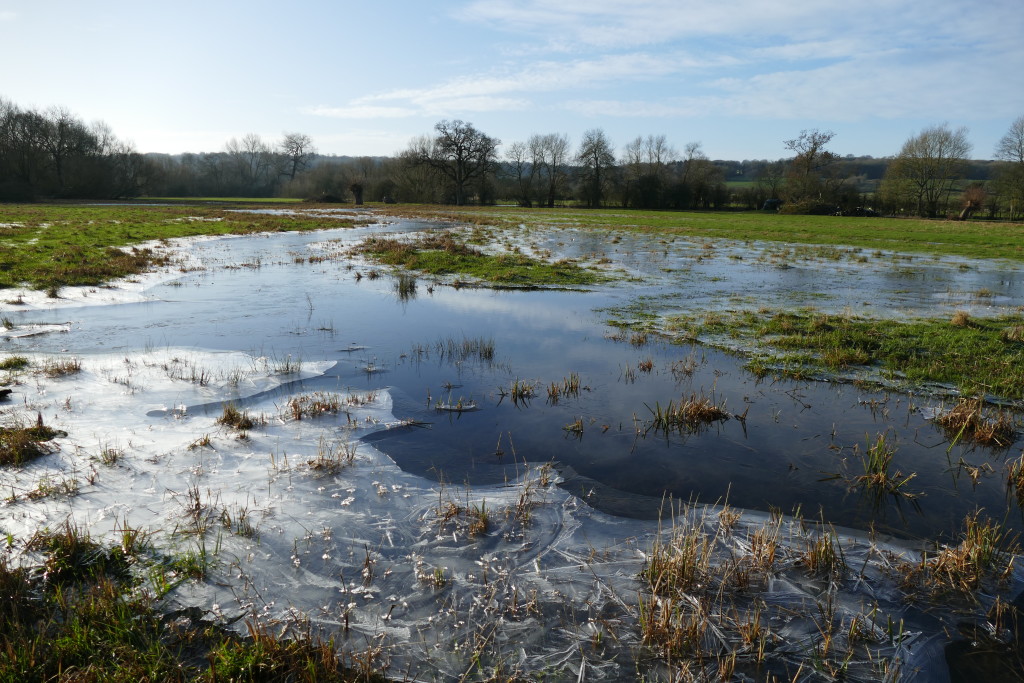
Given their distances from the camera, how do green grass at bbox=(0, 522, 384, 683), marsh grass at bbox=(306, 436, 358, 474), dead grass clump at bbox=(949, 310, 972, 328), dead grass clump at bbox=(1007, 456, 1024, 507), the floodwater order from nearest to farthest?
green grass at bbox=(0, 522, 384, 683)
the floodwater
dead grass clump at bbox=(1007, 456, 1024, 507)
marsh grass at bbox=(306, 436, 358, 474)
dead grass clump at bbox=(949, 310, 972, 328)

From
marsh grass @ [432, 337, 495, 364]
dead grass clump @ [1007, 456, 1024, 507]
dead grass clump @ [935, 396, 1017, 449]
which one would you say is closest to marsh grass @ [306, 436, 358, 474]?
marsh grass @ [432, 337, 495, 364]

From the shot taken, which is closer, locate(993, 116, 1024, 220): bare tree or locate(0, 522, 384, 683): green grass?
locate(0, 522, 384, 683): green grass

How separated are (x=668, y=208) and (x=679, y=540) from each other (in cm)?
9001

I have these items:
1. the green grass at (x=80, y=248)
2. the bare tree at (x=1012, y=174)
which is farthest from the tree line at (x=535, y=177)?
the green grass at (x=80, y=248)

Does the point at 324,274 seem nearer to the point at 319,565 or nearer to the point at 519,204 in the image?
the point at 319,565

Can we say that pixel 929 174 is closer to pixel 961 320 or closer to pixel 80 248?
pixel 961 320

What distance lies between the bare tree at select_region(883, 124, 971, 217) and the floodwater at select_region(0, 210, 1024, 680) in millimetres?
73727

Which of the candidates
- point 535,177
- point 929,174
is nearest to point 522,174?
point 535,177

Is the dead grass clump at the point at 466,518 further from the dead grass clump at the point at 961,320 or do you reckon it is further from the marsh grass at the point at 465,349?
the dead grass clump at the point at 961,320

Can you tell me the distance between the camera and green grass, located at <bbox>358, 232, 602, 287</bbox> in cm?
2083

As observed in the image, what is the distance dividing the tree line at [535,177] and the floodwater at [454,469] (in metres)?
71.9

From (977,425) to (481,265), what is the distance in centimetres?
1846

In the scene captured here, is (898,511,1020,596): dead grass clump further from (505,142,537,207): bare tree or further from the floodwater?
(505,142,537,207): bare tree

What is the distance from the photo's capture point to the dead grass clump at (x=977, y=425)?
7.27 m
